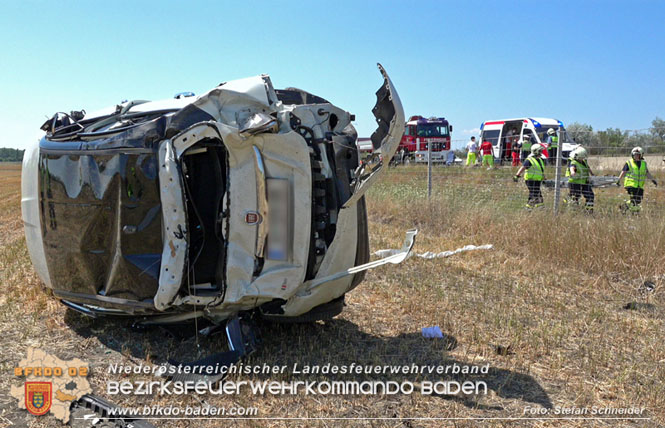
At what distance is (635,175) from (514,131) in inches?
630

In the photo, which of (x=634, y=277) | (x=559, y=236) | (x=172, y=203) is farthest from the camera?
(x=559, y=236)

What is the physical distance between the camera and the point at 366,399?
334cm

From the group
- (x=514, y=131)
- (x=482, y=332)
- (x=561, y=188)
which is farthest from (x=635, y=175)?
(x=514, y=131)

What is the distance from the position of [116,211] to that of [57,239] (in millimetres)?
664

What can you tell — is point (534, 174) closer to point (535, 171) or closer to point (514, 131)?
point (535, 171)

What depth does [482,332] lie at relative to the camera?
4422mm

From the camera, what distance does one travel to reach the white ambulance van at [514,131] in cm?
2243

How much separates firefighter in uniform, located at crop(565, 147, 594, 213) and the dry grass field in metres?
1.52

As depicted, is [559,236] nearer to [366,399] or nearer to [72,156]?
[366,399]

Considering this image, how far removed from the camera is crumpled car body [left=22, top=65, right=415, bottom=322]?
3.69m

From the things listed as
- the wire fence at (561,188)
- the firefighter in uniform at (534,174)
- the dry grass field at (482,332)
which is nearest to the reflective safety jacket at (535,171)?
the firefighter in uniform at (534,174)

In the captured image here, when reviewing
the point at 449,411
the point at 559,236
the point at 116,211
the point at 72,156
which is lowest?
the point at 449,411

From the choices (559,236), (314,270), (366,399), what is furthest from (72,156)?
(559,236)

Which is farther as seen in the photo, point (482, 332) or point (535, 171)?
point (535, 171)
